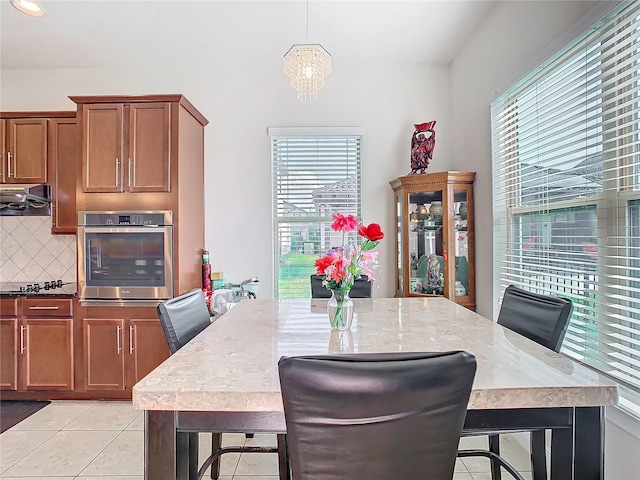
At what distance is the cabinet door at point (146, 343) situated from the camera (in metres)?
2.80

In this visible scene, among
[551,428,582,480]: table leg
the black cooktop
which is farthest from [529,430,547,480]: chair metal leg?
the black cooktop

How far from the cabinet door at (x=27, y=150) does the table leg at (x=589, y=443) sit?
3.84 m

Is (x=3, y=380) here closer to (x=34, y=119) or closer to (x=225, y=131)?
(x=34, y=119)

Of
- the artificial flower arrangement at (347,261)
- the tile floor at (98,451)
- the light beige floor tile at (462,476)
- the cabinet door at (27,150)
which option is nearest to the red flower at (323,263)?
the artificial flower arrangement at (347,261)

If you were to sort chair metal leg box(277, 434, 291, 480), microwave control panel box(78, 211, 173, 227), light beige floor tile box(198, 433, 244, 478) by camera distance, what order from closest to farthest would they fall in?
chair metal leg box(277, 434, 291, 480) → light beige floor tile box(198, 433, 244, 478) → microwave control panel box(78, 211, 173, 227)

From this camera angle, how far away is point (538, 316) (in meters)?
1.44

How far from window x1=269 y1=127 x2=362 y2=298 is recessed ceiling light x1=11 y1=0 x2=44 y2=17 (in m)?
1.87

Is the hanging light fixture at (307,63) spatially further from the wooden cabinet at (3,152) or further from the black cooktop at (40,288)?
the wooden cabinet at (3,152)

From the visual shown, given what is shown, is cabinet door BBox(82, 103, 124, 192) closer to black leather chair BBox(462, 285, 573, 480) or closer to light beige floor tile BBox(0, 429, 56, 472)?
light beige floor tile BBox(0, 429, 56, 472)

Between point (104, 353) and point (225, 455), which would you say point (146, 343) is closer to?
point (104, 353)

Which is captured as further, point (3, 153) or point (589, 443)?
point (3, 153)

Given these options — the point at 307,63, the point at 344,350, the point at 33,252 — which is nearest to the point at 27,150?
the point at 33,252

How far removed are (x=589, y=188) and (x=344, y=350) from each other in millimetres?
1429

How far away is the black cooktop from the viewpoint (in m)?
2.88
